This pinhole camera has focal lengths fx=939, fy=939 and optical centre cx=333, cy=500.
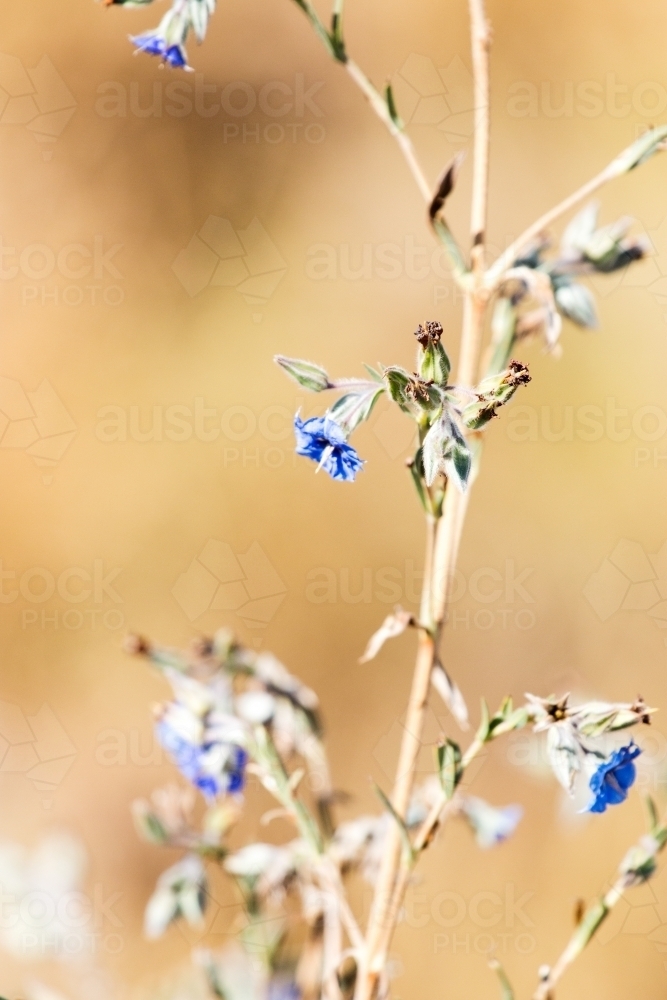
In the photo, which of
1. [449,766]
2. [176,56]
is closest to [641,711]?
[449,766]

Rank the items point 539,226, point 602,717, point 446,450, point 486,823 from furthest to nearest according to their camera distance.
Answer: point 486,823
point 539,226
point 602,717
point 446,450

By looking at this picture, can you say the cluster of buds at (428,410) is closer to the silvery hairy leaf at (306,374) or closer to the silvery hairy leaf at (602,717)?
the silvery hairy leaf at (306,374)

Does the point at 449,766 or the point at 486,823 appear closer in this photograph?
the point at 449,766

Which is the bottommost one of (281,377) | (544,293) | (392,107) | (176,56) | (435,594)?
(435,594)

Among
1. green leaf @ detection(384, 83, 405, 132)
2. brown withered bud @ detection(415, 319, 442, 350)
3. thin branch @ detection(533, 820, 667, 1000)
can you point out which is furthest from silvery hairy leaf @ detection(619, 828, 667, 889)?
green leaf @ detection(384, 83, 405, 132)

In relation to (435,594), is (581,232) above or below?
above

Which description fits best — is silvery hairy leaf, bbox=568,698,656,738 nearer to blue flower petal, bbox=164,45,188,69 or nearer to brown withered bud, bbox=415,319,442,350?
brown withered bud, bbox=415,319,442,350

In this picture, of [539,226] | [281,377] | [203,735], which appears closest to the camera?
[539,226]

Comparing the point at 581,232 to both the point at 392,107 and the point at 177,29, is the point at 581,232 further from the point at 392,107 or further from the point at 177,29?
the point at 177,29
